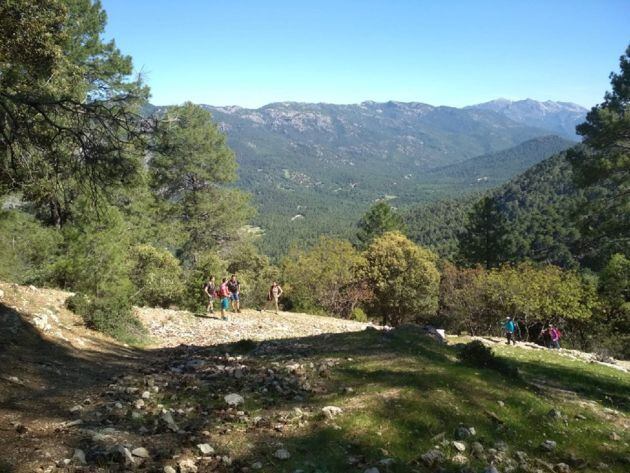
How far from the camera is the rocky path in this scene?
1723 cm

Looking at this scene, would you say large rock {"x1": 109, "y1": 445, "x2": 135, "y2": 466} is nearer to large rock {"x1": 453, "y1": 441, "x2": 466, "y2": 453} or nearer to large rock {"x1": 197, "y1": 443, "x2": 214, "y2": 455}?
large rock {"x1": 197, "y1": 443, "x2": 214, "y2": 455}

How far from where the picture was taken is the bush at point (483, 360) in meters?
10.8

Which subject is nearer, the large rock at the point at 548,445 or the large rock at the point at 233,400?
the large rock at the point at 548,445

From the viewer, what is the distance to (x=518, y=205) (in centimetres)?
15175

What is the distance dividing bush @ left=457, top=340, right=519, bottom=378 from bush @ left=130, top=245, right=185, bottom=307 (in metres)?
18.6

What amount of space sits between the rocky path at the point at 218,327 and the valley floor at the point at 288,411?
441 cm

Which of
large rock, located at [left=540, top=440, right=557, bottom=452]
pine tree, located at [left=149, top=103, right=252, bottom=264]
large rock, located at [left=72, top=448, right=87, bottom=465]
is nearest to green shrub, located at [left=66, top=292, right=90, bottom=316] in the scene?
large rock, located at [left=72, top=448, right=87, bottom=465]

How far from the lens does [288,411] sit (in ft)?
24.0

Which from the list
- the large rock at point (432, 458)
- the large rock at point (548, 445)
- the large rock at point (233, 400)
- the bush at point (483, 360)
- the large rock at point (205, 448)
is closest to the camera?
the large rock at point (205, 448)

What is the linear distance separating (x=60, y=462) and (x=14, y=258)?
16.4 m

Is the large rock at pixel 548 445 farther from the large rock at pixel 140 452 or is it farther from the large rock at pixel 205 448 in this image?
the large rock at pixel 140 452

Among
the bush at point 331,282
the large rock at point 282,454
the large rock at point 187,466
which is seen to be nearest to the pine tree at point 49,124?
the large rock at point 187,466

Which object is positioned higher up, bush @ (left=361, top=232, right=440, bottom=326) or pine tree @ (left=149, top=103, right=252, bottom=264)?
pine tree @ (left=149, top=103, right=252, bottom=264)

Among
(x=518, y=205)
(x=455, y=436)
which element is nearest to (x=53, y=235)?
(x=455, y=436)
